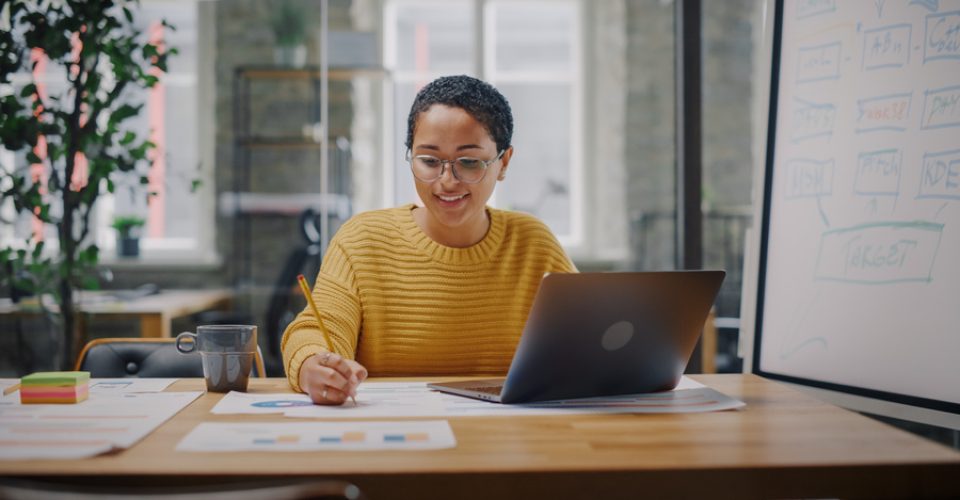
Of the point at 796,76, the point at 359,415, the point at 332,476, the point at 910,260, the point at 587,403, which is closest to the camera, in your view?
the point at 332,476

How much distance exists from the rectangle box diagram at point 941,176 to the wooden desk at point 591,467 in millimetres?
634

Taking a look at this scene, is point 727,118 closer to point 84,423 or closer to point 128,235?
point 128,235

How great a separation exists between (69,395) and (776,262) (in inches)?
56.0

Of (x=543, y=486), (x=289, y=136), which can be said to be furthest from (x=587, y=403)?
(x=289, y=136)

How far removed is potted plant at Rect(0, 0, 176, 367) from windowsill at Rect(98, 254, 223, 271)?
2.08m

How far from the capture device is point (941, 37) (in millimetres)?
1506

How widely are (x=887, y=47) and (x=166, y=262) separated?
14.1 feet

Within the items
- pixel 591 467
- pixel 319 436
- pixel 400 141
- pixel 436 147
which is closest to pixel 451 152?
pixel 436 147

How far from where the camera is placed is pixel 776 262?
1876 mm

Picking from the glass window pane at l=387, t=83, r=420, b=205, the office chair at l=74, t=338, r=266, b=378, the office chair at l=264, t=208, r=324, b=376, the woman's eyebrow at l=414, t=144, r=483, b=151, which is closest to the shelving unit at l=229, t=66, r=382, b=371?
the glass window pane at l=387, t=83, r=420, b=205

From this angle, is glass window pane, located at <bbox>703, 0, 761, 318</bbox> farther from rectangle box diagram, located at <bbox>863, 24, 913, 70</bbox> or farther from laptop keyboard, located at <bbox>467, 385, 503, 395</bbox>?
laptop keyboard, located at <bbox>467, 385, 503, 395</bbox>

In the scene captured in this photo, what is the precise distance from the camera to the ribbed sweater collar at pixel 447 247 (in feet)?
5.43

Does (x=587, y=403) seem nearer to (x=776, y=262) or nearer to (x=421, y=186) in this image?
(x=421, y=186)

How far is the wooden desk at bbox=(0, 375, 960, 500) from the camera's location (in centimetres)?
85
